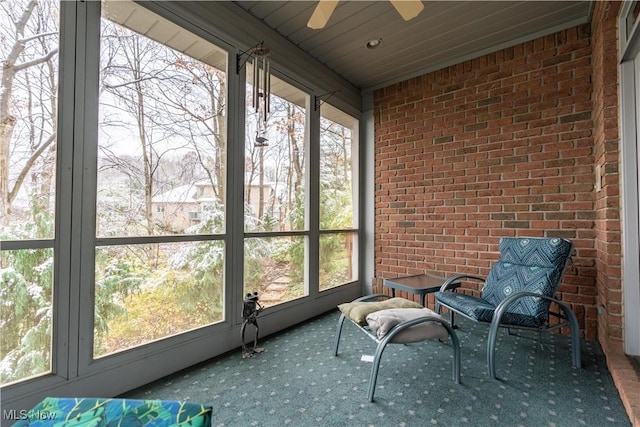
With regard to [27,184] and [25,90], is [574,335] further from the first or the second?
[25,90]

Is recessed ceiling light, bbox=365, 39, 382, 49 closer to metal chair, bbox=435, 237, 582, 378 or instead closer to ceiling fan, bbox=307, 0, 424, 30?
ceiling fan, bbox=307, 0, 424, 30

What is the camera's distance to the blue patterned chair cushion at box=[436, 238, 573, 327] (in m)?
2.27

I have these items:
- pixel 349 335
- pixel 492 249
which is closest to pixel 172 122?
pixel 349 335

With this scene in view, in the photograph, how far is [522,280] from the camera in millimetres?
2596

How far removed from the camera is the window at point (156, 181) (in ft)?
6.48

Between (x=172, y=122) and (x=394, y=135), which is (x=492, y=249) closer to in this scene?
(x=394, y=135)

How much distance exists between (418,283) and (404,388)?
4.32 feet

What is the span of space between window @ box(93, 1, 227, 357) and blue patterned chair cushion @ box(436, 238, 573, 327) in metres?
2.08

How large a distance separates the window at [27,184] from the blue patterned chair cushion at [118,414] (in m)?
0.85

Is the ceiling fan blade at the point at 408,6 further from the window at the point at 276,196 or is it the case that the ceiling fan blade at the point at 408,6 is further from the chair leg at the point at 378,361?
the chair leg at the point at 378,361

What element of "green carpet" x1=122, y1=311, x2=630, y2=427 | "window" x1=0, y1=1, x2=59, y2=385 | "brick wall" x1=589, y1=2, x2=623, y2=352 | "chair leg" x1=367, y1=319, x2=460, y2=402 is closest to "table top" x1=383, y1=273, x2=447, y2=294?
"green carpet" x1=122, y1=311, x2=630, y2=427

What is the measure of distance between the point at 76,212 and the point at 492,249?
3.63m

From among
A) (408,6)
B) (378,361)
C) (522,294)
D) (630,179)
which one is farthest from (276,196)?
(630,179)

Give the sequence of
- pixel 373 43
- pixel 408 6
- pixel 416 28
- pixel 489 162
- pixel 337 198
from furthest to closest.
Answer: pixel 337 198
pixel 489 162
pixel 373 43
pixel 416 28
pixel 408 6
